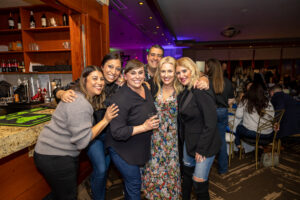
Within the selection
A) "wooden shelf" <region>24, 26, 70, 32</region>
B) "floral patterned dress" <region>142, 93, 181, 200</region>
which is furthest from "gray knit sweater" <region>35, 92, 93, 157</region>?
"wooden shelf" <region>24, 26, 70, 32</region>

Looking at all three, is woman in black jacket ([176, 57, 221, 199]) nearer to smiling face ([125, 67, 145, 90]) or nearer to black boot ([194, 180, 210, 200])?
black boot ([194, 180, 210, 200])

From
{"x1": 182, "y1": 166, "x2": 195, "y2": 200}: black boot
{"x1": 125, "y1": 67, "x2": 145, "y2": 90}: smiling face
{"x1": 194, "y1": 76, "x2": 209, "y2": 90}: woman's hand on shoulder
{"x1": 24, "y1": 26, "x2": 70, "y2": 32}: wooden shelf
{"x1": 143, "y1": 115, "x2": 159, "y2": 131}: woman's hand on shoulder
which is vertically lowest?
{"x1": 182, "y1": 166, "x2": 195, "y2": 200}: black boot

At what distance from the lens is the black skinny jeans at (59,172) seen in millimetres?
1411

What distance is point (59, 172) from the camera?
1.42 metres

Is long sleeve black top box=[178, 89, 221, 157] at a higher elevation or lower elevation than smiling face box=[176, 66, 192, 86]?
lower

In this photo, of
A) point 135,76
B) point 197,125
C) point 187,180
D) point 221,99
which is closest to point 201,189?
point 187,180

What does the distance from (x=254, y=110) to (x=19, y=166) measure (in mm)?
3207

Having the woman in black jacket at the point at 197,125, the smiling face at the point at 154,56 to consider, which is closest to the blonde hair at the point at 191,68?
the woman in black jacket at the point at 197,125

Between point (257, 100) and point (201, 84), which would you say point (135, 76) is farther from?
point (257, 100)

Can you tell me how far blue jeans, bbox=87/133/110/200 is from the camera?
190 cm

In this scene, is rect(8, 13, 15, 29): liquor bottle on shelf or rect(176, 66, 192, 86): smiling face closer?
rect(176, 66, 192, 86): smiling face

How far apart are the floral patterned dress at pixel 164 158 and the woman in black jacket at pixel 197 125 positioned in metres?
0.10

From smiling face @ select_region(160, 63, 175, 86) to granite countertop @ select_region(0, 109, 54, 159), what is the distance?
51.8 inches

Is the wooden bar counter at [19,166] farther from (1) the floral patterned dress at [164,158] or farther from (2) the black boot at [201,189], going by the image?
(2) the black boot at [201,189]
